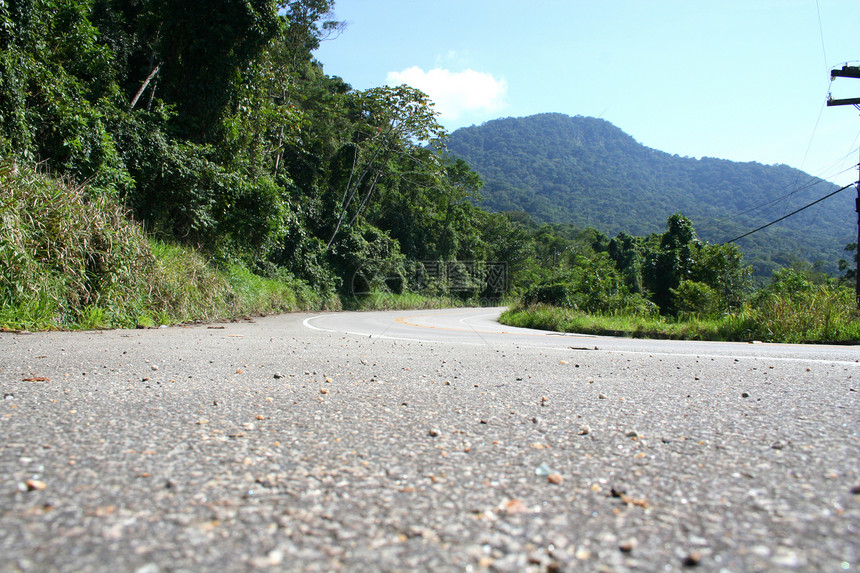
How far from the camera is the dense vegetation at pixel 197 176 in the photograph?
7.88m

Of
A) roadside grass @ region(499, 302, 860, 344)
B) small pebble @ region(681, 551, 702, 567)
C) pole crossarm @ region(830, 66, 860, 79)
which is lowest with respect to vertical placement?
small pebble @ region(681, 551, 702, 567)

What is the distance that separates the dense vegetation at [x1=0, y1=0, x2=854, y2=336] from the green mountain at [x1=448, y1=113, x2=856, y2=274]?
5155 cm

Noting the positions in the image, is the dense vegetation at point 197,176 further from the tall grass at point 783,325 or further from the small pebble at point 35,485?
the small pebble at point 35,485

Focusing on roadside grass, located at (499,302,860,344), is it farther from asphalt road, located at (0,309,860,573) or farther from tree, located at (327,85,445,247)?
tree, located at (327,85,445,247)

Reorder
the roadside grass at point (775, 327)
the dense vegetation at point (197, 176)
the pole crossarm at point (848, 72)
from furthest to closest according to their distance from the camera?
the pole crossarm at point (848, 72)
the roadside grass at point (775, 327)
the dense vegetation at point (197, 176)

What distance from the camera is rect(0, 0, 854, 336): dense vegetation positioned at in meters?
7.88

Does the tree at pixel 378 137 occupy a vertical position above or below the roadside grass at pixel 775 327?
above

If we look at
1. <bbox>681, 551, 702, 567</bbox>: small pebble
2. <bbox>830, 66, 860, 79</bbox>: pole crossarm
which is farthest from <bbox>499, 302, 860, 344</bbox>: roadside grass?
<bbox>681, 551, 702, 567</bbox>: small pebble

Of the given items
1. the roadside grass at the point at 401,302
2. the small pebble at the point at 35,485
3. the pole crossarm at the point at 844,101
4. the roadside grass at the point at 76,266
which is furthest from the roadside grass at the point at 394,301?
the small pebble at the point at 35,485

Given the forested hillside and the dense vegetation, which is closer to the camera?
the dense vegetation

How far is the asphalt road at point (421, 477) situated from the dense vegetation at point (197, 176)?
553 centimetres

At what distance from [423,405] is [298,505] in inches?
53.0

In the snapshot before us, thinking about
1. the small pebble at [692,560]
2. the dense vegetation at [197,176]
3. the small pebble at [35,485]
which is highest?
the dense vegetation at [197,176]

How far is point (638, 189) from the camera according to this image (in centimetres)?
13000
